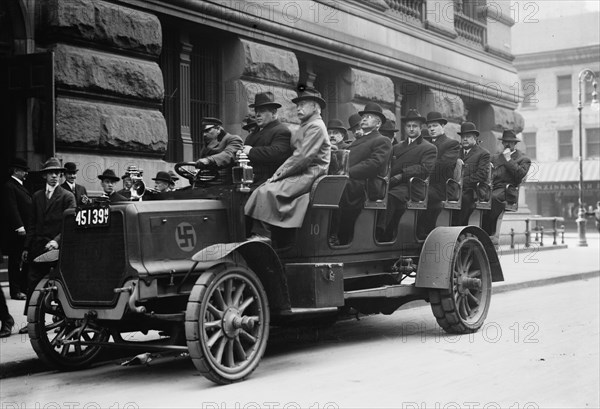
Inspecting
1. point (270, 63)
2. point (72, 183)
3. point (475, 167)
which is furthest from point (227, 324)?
point (270, 63)

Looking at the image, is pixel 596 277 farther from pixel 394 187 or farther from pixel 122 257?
pixel 122 257

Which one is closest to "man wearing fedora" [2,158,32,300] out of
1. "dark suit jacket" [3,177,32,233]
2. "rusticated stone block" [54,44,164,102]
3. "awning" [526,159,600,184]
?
"dark suit jacket" [3,177,32,233]

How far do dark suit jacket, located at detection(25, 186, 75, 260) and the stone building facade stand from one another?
3.53 feet

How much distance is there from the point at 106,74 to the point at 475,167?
525 centimetres

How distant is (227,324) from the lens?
281 inches

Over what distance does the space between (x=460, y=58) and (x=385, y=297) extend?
13.5m

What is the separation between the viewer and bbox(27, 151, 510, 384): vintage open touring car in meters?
7.09

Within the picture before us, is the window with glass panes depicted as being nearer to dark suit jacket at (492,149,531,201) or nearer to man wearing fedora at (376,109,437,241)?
dark suit jacket at (492,149,531,201)

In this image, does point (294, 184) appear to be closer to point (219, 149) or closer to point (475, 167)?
point (219, 149)

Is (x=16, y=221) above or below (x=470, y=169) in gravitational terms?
below

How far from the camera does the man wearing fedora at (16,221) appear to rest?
445 inches

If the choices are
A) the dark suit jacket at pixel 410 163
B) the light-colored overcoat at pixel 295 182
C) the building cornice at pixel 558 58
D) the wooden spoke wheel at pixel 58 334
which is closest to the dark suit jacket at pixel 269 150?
the light-colored overcoat at pixel 295 182

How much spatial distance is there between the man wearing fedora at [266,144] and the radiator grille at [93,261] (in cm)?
162

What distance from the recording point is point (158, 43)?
12664 mm
